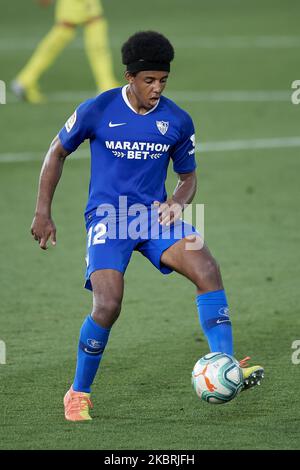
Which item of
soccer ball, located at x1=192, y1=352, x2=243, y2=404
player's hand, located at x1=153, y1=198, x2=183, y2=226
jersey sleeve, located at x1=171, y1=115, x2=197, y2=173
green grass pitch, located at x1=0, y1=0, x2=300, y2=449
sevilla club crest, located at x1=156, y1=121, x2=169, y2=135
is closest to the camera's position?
soccer ball, located at x1=192, y1=352, x2=243, y2=404

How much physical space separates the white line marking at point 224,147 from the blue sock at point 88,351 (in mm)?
8138

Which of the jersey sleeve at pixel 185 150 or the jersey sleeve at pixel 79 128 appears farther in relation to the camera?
the jersey sleeve at pixel 185 150

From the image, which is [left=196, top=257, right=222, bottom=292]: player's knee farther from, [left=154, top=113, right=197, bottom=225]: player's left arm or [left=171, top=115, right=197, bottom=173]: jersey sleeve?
[left=171, top=115, right=197, bottom=173]: jersey sleeve

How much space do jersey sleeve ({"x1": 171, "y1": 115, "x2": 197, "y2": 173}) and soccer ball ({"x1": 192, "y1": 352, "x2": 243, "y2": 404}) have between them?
4.55ft

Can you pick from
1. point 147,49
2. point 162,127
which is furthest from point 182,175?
point 147,49

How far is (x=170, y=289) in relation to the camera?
1027 centimetres

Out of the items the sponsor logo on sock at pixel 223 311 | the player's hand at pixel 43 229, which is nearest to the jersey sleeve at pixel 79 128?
the player's hand at pixel 43 229

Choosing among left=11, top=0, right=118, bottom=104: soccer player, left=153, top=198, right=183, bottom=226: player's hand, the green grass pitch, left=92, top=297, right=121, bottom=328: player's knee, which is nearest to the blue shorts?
left=153, top=198, right=183, bottom=226: player's hand

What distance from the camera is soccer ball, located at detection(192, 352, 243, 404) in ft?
22.2

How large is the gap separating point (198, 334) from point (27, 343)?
1383mm

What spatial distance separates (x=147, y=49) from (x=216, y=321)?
1.78m

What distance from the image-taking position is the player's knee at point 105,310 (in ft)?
22.8

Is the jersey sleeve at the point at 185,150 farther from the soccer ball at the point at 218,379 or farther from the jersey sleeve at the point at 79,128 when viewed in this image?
the soccer ball at the point at 218,379
